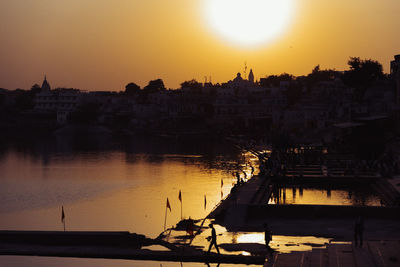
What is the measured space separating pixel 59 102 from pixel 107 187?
12062 centimetres

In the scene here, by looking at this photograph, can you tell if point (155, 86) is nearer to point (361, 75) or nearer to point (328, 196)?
point (361, 75)

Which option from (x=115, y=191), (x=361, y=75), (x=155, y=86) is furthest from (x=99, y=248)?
(x=155, y=86)

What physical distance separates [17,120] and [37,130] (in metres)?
11.8

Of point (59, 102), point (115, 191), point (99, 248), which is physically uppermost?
point (59, 102)

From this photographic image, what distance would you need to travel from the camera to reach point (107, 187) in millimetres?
46594

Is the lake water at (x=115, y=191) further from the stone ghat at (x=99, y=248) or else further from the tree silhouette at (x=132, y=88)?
the tree silhouette at (x=132, y=88)

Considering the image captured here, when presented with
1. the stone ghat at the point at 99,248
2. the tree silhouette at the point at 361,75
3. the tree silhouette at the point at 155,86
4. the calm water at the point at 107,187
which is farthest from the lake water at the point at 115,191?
the tree silhouette at the point at 155,86

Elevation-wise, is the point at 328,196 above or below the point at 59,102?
below

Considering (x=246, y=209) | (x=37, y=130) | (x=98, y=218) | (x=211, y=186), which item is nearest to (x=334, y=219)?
(x=246, y=209)

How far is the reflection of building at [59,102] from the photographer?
6137 inches

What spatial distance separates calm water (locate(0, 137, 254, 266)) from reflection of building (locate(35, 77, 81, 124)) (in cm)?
6988

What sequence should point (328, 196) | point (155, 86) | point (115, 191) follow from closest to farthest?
point (328, 196), point (115, 191), point (155, 86)

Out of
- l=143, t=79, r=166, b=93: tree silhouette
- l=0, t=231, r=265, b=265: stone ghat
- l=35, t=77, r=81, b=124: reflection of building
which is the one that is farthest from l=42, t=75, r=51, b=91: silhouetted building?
l=0, t=231, r=265, b=265: stone ghat

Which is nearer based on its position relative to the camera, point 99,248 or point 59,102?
point 99,248
